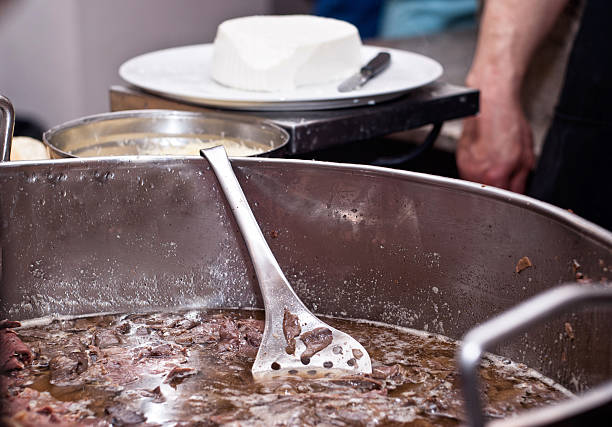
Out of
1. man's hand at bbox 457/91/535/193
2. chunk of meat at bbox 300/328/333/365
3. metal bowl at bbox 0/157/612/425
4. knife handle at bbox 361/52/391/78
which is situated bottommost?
man's hand at bbox 457/91/535/193

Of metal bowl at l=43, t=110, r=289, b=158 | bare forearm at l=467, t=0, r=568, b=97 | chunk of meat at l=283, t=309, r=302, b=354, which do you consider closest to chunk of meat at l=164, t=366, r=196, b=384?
chunk of meat at l=283, t=309, r=302, b=354

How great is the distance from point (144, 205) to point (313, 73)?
0.53 metres

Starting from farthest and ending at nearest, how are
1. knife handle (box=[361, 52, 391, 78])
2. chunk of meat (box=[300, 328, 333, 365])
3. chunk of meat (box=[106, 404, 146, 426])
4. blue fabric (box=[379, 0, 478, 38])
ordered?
blue fabric (box=[379, 0, 478, 38]) → knife handle (box=[361, 52, 391, 78]) → chunk of meat (box=[300, 328, 333, 365]) → chunk of meat (box=[106, 404, 146, 426])

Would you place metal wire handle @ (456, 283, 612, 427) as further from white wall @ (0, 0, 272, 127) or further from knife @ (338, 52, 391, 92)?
white wall @ (0, 0, 272, 127)

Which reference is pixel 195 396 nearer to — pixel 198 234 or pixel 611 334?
pixel 198 234

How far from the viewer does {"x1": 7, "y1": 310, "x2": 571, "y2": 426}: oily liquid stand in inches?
26.6

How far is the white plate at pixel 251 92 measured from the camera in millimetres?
1206

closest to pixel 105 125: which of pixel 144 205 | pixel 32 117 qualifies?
pixel 144 205

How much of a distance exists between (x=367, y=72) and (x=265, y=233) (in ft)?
1.86

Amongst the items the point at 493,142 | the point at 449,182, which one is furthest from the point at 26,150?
the point at 493,142

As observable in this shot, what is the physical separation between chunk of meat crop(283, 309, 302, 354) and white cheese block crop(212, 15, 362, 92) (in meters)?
0.57

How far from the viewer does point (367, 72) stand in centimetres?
134

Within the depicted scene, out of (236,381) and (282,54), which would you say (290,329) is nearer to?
(236,381)

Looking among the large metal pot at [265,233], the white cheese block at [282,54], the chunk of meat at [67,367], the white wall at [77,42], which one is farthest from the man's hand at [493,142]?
the white wall at [77,42]
